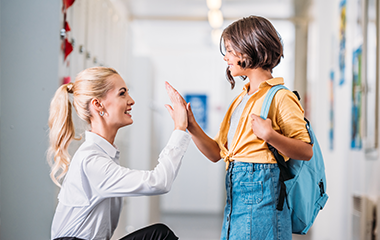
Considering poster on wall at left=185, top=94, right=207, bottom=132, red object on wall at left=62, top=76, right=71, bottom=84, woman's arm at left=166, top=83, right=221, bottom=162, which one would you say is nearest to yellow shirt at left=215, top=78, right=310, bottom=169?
woman's arm at left=166, top=83, right=221, bottom=162

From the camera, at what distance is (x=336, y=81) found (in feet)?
9.83

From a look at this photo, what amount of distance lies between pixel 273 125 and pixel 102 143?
576mm

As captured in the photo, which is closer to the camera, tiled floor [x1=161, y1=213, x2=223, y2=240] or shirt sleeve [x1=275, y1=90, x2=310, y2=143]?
shirt sleeve [x1=275, y1=90, x2=310, y2=143]

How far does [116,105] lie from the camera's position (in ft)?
4.25

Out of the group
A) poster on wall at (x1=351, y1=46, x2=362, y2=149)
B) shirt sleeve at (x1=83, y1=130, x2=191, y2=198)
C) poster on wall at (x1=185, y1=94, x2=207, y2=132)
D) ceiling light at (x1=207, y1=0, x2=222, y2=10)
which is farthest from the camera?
poster on wall at (x1=185, y1=94, x2=207, y2=132)

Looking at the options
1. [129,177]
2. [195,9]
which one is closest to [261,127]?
[129,177]

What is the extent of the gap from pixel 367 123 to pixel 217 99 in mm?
3563

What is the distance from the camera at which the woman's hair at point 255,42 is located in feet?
3.59

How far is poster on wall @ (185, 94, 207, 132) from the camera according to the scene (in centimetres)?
561

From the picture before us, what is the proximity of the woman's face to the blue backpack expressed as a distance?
510 mm

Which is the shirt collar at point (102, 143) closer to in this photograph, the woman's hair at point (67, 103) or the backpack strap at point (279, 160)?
the woman's hair at point (67, 103)

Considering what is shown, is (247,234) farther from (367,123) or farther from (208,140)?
(367,123)

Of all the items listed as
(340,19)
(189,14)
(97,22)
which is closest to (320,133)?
(340,19)

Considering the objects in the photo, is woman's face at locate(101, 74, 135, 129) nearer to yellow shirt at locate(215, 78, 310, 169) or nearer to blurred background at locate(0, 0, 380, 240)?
blurred background at locate(0, 0, 380, 240)
